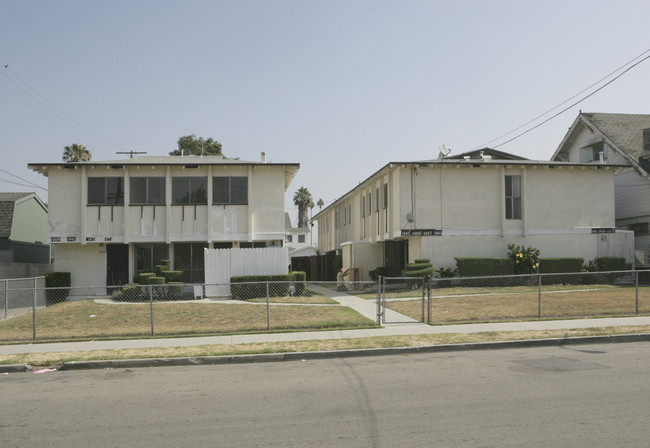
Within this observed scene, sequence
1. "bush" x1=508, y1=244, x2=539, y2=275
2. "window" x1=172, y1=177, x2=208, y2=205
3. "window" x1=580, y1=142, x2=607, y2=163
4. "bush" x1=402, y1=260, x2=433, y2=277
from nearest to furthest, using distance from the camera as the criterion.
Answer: "bush" x1=402, y1=260, x2=433, y2=277, "bush" x1=508, y1=244, x2=539, y2=275, "window" x1=172, y1=177, x2=208, y2=205, "window" x1=580, y1=142, x2=607, y2=163

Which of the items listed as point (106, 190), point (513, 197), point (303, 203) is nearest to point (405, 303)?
point (513, 197)

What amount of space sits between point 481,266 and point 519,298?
16.8 ft

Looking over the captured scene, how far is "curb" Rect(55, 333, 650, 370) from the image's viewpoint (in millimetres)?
10844

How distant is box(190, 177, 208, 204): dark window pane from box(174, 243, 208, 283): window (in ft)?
7.03

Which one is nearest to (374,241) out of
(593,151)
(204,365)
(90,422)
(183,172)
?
(183,172)

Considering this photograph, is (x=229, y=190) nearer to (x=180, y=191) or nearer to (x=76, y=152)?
(x=180, y=191)

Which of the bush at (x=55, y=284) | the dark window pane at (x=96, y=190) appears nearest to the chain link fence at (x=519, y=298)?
the dark window pane at (x=96, y=190)

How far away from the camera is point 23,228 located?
115 ft

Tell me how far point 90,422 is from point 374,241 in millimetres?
23666

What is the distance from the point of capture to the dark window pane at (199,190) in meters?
25.6

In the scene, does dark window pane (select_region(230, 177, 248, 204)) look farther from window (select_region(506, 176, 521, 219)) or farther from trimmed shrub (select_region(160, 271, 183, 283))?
window (select_region(506, 176, 521, 219))

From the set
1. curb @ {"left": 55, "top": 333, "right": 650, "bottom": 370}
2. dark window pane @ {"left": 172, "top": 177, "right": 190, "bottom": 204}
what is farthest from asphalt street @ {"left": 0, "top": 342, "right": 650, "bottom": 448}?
dark window pane @ {"left": 172, "top": 177, "right": 190, "bottom": 204}

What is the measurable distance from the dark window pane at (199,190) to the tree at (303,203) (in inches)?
2943

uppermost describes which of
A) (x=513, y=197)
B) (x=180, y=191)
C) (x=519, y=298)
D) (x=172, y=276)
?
(x=180, y=191)
